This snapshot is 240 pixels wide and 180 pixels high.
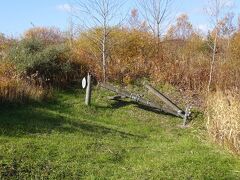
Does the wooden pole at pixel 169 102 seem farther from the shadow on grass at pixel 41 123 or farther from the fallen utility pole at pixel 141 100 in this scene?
the shadow on grass at pixel 41 123

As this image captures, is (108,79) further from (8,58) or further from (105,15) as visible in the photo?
(8,58)

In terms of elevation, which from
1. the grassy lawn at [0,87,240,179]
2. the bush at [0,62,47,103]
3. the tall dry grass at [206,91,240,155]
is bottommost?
the grassy lawn at [0,87,240,179]

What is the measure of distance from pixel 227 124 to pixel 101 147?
2.93m

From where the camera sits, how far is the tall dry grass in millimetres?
8430

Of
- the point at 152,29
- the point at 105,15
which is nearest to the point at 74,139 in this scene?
the point at 105,15

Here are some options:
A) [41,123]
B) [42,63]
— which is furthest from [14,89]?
[42,63]

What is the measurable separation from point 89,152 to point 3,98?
417 cm

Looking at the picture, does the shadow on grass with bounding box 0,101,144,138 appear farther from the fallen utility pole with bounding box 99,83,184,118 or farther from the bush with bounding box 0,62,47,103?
the fallen utility pole with bounding box 99,83,184,118

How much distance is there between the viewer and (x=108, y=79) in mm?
15203

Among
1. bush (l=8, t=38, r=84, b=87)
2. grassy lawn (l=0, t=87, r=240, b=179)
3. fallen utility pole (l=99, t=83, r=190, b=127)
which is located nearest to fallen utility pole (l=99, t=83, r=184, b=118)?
fallen utility pole (l=99, t=83, r=190, b=127)

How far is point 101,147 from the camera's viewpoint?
8055 mm

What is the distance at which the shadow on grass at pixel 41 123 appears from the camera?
28.3 ft

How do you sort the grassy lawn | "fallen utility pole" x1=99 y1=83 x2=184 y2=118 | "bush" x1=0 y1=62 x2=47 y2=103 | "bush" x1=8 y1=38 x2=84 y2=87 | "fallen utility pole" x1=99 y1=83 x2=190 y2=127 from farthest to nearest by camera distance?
"bush" x1=8 y1=38 x2=84 y2=87
"fallen utility pole" x1=99 y1=83 x2=184 y2=118
"fallen utility pole" x1=99 y1=83 x2=190 y2=127
"bush" x1=0 y1=62 x2=47 y2=103
the grassy lawn

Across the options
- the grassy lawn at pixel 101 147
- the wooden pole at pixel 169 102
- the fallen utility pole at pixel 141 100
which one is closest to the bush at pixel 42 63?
the grassy lawn at pixel 101 147
